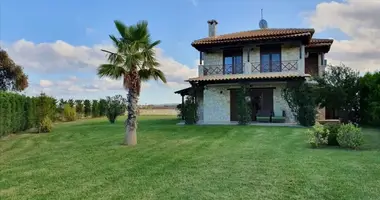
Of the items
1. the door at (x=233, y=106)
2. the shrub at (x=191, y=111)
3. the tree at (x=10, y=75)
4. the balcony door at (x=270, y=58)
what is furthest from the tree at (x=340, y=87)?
the tree at (x=10, y=75)

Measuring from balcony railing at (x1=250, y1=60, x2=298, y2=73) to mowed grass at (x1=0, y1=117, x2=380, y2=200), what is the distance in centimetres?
981

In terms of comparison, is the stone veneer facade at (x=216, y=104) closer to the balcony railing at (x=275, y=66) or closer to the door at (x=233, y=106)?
the door at (x=233, y=106)

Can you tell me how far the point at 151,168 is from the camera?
7512 mm

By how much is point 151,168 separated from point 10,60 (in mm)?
26614

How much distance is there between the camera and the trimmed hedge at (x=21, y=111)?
49.9ft

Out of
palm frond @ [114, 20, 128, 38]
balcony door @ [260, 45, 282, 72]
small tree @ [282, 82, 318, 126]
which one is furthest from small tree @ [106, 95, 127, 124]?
palm frond @ [114, 20, 128, 38]

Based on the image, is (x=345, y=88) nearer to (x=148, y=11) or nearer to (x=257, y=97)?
(x=257, y=97)

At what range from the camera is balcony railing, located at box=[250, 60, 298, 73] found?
20297 mm

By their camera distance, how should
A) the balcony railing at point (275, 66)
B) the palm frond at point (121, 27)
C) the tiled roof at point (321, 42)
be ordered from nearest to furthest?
1. the palm frond at point (121, 27)
2. the balcony railing at point (275, 66)
3. the tiled roof at point (321, 42)

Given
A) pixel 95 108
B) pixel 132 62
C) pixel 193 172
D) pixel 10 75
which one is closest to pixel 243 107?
pixel 132 62

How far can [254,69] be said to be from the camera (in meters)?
21.1

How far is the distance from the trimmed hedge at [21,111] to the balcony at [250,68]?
10285 mm

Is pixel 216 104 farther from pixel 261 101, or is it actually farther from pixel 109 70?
pixel 109 70

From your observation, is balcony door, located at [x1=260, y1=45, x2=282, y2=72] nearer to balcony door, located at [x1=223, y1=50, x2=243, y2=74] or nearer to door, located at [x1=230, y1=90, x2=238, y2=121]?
balcony door, located at [x1=223, y1=50, x2=243, y2=74]
